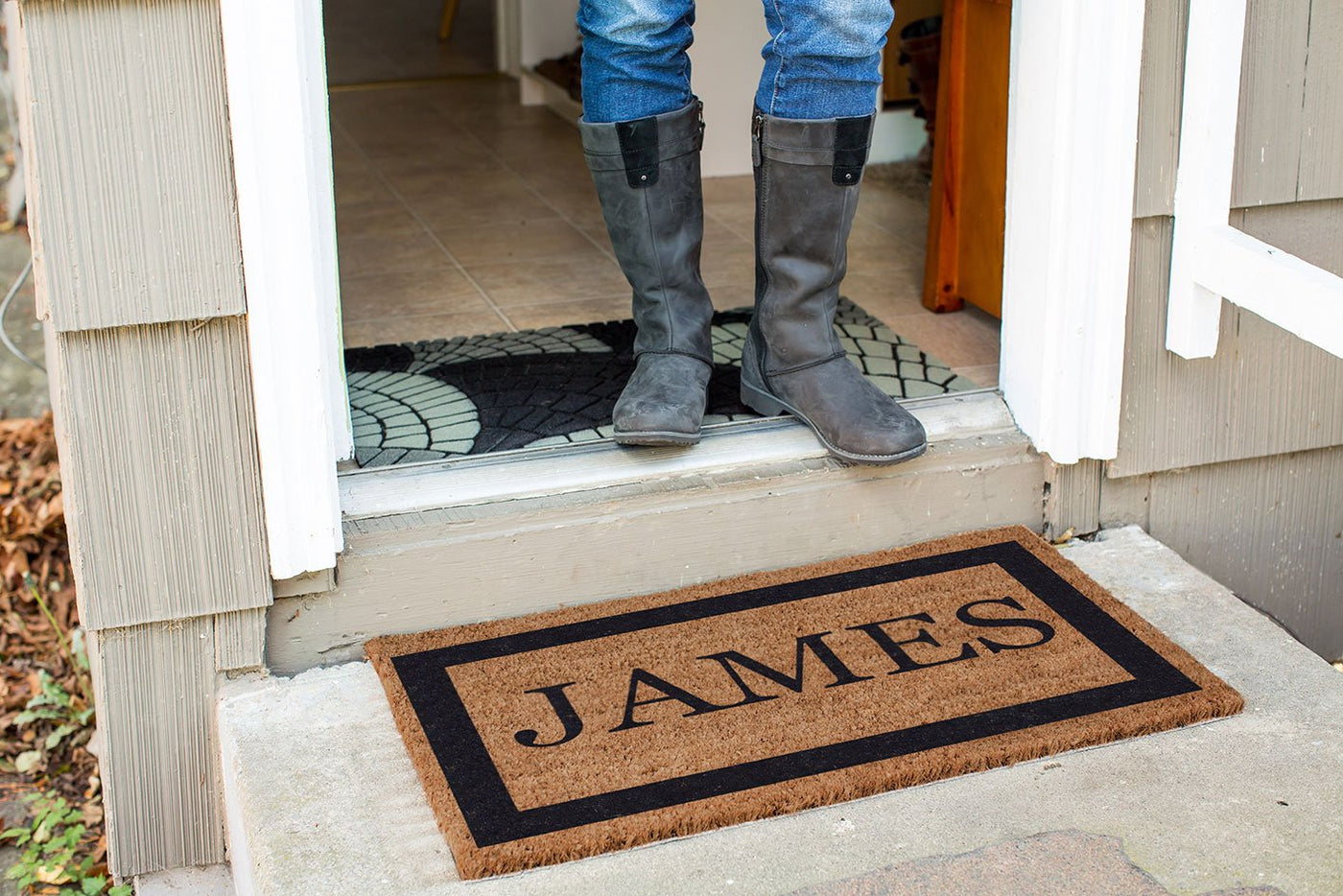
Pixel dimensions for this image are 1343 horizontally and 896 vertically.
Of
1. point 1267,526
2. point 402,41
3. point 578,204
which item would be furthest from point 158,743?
point 402,41

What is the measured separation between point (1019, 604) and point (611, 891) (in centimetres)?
68

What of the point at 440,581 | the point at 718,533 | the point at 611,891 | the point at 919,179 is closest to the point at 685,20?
the point at 718,533

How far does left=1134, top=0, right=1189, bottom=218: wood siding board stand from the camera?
66.3 inches

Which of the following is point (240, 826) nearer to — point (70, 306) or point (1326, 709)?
point (70, 306)

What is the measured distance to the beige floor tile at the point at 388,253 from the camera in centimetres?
258

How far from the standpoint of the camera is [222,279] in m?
1.44

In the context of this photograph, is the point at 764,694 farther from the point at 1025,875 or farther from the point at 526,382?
the point at 526,382

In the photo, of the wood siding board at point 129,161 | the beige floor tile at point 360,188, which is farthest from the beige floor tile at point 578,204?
the wood siding board at point 129,161

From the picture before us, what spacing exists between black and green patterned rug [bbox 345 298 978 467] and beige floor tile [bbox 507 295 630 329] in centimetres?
4

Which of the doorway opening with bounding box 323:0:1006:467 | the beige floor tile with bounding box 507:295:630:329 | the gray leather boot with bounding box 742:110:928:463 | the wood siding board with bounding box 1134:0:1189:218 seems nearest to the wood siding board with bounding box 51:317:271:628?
the doorway opening with bounding box 323:0:1006:467

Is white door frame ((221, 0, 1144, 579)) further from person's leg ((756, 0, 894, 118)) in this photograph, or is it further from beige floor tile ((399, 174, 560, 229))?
beige floor tile ((399, 174, 560, 229))

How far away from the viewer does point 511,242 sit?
273cm

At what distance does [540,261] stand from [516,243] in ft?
0.45

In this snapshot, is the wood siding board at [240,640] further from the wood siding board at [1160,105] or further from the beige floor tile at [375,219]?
the beige floor tile at [375,219]
